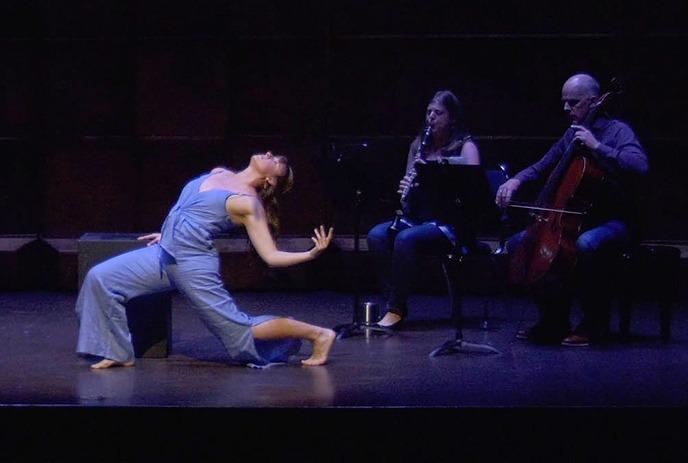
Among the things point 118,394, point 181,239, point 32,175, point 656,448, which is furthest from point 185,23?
point 656,448

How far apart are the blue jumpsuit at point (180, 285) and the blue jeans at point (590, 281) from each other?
1548 millimetres

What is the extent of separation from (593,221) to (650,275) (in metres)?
0.47

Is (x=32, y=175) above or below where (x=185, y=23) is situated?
below

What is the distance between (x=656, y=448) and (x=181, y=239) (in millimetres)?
2409

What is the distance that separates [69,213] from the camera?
29.3 feet

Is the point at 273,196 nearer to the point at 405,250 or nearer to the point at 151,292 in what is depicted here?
→ the point at 151,292

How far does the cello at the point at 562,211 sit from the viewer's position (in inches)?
258

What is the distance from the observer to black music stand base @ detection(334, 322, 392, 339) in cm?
727

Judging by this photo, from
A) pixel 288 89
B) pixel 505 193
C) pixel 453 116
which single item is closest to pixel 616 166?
pixel 505 193

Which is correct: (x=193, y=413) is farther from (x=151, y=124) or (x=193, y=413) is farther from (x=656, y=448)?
(x=151, y=124)

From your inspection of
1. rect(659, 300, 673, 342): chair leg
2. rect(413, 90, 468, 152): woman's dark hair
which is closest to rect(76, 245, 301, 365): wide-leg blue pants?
rect(413, 90, 468, 152): woman's dark hair

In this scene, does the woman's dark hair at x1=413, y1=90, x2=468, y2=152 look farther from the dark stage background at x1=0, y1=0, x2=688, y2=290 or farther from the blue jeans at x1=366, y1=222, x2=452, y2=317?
the dark stage background at x1=0, y1=0, x2=688, y2=290

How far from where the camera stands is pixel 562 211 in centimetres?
658

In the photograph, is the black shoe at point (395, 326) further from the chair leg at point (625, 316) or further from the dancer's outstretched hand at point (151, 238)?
the dancer's outstretched hand at point (151, 238)
